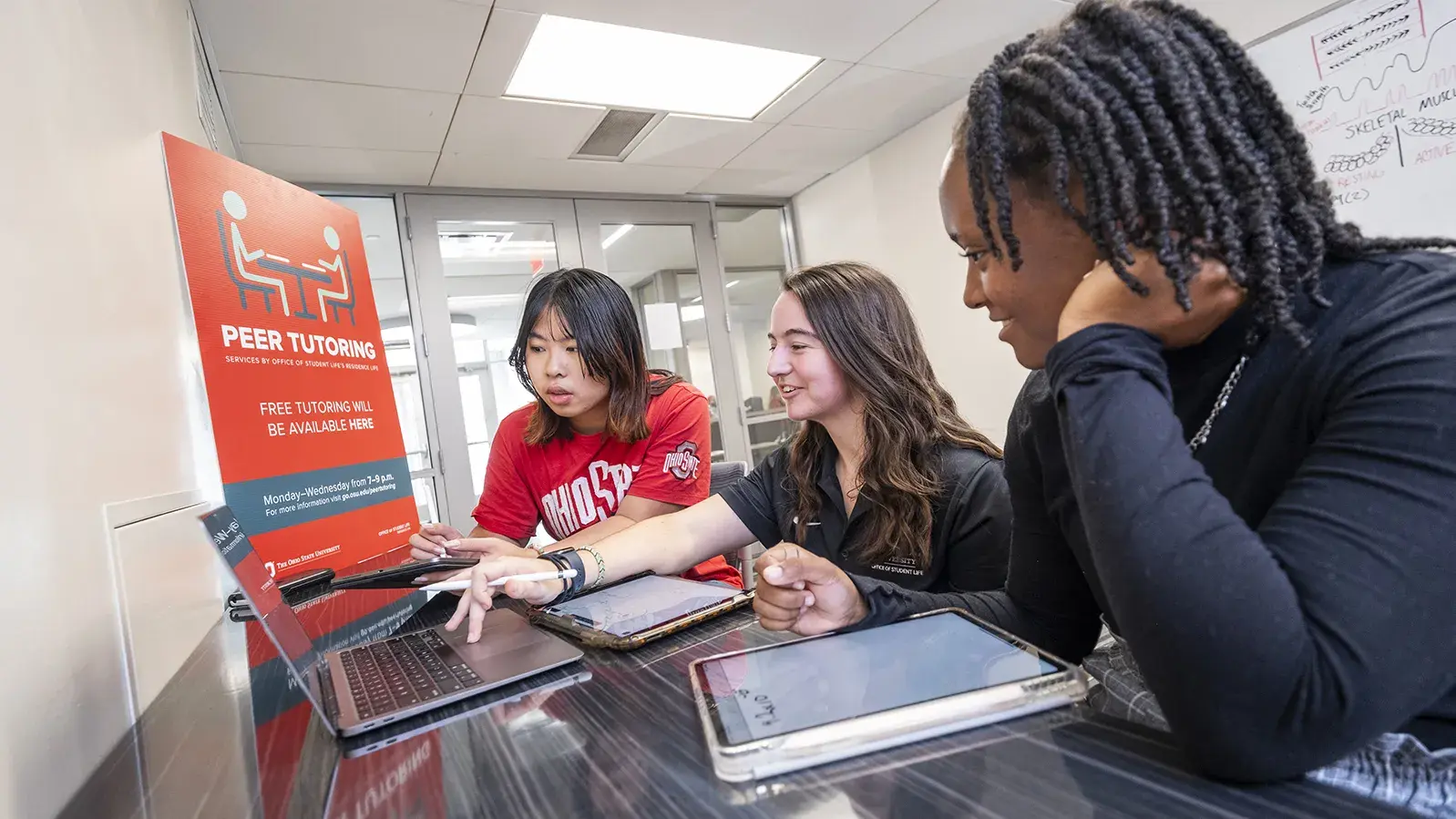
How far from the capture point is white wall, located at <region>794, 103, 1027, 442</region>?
3631 millimetres

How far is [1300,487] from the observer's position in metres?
0.53

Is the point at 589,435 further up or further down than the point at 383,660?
further up

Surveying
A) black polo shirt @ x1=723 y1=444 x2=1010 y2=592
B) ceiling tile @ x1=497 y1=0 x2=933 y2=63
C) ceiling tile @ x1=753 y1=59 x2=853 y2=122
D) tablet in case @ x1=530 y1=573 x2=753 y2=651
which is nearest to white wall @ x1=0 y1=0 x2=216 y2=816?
tablet in case @ x1=530 y1=573 x2=753 y2=651

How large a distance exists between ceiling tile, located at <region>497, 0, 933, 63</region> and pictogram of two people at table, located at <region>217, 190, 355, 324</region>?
1.02 meters

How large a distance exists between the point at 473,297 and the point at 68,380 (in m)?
3.32

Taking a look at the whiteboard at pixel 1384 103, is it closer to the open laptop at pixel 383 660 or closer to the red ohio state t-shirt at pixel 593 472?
the red ohio state t-shirt at pixel 593 472

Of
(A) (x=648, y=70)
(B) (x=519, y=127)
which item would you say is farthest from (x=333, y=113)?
(A) (x=648, y=70)

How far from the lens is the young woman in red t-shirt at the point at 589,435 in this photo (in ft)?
5.89

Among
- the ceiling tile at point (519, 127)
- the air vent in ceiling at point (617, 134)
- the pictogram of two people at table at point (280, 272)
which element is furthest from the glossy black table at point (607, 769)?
the air vent in ceiling at point (617, 134)

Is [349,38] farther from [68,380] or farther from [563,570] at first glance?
[563,570]

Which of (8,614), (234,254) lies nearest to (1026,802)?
(8,614)

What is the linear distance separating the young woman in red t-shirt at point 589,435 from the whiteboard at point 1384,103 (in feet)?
6.76

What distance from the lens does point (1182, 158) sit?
0.59 m

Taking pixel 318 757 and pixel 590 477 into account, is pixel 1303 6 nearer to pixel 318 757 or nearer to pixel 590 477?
pixel 590 477
